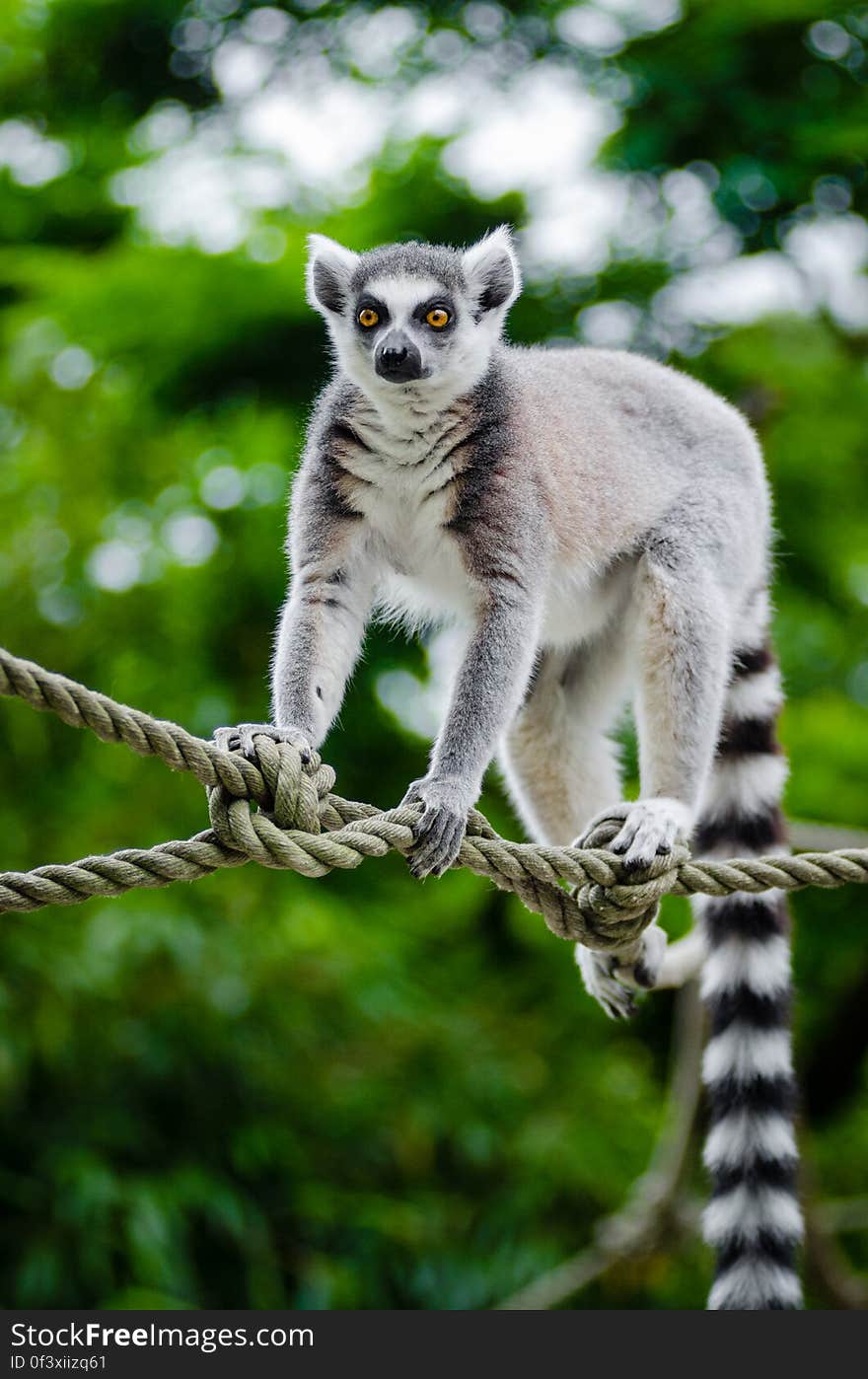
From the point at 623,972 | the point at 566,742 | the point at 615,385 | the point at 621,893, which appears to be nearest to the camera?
the point at 621,893

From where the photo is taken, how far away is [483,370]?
3.81 metres

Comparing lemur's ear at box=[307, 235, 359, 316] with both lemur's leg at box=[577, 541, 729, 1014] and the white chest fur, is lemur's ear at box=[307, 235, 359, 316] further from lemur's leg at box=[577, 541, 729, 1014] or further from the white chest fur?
lemur's leg at box=[577, 541, 729, 1014]

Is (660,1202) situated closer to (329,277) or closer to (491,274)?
(491,274)

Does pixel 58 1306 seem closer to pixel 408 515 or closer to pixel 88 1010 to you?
pixel 88 1010

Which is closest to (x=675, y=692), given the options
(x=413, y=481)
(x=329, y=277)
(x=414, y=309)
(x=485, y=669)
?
(x=485, y=669)

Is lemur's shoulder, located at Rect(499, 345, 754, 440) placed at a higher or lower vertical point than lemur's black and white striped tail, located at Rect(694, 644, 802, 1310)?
higher

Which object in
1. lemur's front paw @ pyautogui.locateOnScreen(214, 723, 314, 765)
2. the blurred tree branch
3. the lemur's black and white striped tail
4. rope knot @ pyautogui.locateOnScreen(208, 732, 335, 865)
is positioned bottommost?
the blurred tree branch

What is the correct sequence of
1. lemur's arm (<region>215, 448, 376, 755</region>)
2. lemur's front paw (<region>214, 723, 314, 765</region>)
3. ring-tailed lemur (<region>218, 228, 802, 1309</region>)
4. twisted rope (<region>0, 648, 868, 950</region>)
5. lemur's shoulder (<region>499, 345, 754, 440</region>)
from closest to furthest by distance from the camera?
twisted rope (<region>0, 648, 868, 950</region>) → lemur's front paw (<region>214, 723, 314, 765</region>) → lemur's arm (<region>215, 448, 376, 755</region>) → ring-tailed lemur (<region>218, 228, 802, 1309</region>) → lemur's shoulder (<region>499, 345, 754, 440</region>)

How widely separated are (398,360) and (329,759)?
9.31 feet

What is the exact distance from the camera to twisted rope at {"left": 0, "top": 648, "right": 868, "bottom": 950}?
94.3 inches

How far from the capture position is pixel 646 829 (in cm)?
325

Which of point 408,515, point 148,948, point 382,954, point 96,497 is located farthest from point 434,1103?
point 408,515

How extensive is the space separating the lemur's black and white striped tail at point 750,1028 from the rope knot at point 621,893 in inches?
30.2

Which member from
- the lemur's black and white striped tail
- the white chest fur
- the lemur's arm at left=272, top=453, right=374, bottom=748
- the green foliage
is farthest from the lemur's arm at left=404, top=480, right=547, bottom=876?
the green foliage
